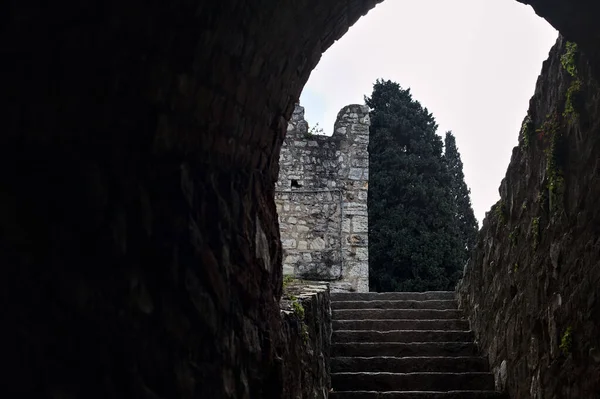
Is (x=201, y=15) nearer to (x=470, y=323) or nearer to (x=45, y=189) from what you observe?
(x=45, y=189)

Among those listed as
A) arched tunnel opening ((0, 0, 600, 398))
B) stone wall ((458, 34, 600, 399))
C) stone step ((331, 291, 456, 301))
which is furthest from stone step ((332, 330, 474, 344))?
arched tunnel opening ((0, 0, 600, 398))

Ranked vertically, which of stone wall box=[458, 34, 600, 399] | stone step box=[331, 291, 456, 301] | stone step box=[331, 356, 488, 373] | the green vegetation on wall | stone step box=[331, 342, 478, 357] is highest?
the green vegetation on wall

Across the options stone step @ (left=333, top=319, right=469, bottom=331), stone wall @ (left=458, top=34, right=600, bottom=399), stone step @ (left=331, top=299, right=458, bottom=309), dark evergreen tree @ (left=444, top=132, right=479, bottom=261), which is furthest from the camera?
dark evergreen tree @ (left=444, top=132, right=479, bottom=261)

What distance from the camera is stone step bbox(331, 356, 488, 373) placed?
548 centimetres

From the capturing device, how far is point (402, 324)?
20.5ft

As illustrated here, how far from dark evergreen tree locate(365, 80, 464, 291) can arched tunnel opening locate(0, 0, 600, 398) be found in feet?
31.8

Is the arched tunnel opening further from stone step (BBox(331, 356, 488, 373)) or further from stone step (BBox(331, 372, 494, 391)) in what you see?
stone step (BBox(331, 356, 488, 373))

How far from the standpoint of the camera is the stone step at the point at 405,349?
5.75 m

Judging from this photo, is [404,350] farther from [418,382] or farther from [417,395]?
[417,395]

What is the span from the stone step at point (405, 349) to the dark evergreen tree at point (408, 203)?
6040mm

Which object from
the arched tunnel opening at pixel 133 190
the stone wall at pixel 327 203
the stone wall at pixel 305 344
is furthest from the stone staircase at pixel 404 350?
the arched tunnel opening at pixel 133 190

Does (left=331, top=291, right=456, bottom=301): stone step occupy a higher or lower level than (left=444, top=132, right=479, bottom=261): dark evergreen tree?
lower

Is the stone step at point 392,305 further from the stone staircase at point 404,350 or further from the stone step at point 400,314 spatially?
the stone step at point 400,314

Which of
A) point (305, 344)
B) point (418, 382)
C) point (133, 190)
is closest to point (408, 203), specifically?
point (418, 382)
